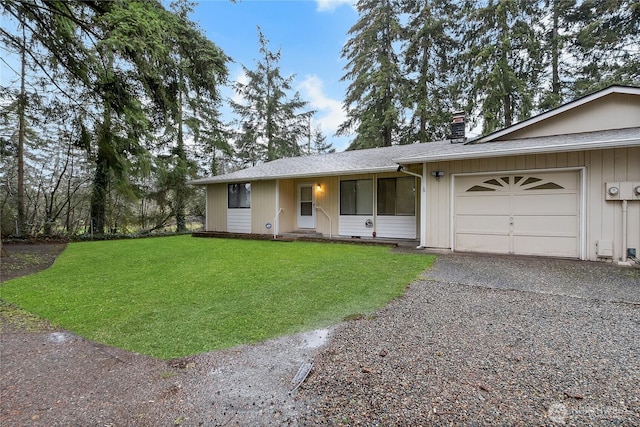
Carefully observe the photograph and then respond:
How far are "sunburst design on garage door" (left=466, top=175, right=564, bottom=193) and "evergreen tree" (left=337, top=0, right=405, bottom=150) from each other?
11240 millimetres

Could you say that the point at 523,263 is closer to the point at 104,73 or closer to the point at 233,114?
the point at 104,73

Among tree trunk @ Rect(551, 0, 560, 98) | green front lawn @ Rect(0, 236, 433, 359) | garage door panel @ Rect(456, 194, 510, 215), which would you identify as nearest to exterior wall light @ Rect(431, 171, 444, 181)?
garage door panel @ Rect(456, 194, 510, 215)

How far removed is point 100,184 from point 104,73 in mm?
7258

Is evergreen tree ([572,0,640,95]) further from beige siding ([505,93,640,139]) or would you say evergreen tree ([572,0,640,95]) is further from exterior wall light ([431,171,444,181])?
exterior wall light ([431,171,444,181])

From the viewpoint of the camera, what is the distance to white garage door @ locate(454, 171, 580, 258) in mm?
6195

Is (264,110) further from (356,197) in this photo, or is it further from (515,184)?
(515,184)

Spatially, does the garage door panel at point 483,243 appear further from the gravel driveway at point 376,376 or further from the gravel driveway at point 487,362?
the gravel driveway at point 376,376

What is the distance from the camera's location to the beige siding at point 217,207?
1224 cm

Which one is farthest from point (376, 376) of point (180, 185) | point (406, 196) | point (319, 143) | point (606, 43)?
point (319, 143)

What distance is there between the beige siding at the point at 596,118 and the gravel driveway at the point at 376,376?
217 inches

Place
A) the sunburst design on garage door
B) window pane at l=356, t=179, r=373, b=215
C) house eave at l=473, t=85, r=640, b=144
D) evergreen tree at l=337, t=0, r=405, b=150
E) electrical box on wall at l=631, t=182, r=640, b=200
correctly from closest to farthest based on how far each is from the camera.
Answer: electrical box on wall at l=631, t=182, r=640, b=200 < the sunburst design on garage door < house eave at l=473, t=85, r=640, b=144 < window pane at l=356, t=179, r=373, b=215 < evergreen tree at l=337, t=0, r=405, b=150

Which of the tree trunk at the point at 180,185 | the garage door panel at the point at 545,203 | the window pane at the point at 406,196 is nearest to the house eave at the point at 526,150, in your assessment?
the garage door panel at the point at 545,203

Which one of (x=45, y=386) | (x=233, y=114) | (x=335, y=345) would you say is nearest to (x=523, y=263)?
(x=335, y=345)

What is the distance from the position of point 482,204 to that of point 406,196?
7.66 feet
